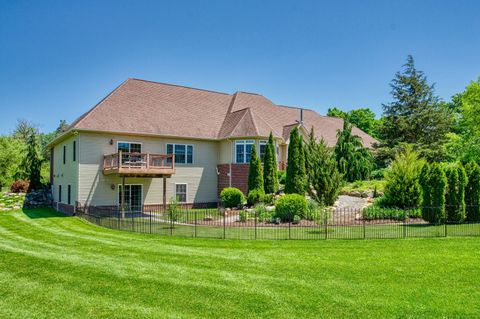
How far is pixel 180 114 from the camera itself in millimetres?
27125

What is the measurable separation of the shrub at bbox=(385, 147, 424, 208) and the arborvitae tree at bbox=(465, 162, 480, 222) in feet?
8.53

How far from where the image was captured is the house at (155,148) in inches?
866

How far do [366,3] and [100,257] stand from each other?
15.0 metres

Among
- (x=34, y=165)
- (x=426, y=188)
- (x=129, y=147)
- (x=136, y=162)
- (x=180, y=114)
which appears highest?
(x=180, y=114)

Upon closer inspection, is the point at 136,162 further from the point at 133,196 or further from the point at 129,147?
the point at 133,196

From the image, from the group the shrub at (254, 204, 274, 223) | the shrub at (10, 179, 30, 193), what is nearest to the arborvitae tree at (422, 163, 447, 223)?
the shrub at (254, 204, 274, 223)

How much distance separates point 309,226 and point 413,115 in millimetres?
24579

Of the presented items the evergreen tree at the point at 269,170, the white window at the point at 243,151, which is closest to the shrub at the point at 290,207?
the evergreen tree at the point at 269,170

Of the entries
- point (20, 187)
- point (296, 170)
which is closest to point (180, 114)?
point (296, 170)

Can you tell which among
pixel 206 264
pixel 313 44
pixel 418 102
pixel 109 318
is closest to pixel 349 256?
pixel 206 264

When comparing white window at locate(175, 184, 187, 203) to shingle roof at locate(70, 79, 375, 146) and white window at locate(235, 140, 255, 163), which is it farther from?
white window at locate(235, 140, 255, 163)

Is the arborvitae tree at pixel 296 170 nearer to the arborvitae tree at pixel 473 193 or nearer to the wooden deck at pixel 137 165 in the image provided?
the wooden deck at pixel 137 165

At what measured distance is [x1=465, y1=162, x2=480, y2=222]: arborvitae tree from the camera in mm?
15133

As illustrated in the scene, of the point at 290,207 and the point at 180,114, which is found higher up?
the point at 180,114
